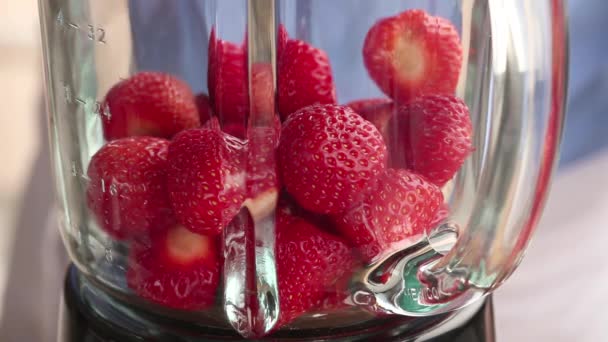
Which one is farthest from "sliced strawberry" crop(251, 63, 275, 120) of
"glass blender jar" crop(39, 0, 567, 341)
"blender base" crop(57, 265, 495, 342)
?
"blender base" crop(57, 265, 495, 342)

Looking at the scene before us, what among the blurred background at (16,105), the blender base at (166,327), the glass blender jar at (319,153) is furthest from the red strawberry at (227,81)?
the blurred background at (16,105)

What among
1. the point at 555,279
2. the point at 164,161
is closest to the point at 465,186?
the point at 164,161

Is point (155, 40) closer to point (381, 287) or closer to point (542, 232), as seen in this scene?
point (381, 287)

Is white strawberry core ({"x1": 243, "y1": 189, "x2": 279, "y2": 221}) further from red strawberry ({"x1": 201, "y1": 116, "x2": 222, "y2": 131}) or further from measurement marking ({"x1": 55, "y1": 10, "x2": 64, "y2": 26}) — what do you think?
measurement marking ({"x1": 55, "y1": 10, "x2": 64, "y2": 26})

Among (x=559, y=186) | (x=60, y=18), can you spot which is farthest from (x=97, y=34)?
(x=559, y=186)

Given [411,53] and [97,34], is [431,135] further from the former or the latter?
[97,34]

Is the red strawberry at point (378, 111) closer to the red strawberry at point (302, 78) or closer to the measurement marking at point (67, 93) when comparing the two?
the red strawberry at point (302, 78)
